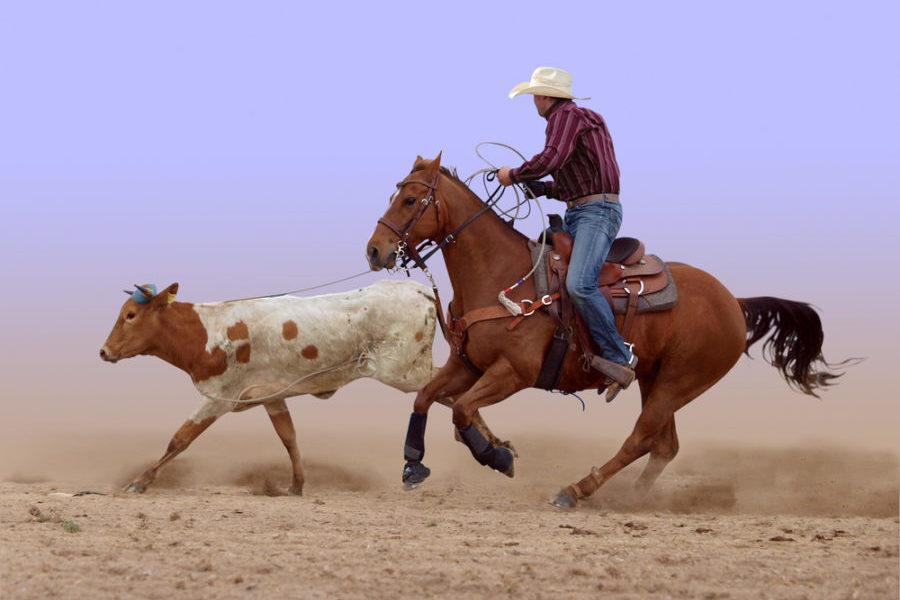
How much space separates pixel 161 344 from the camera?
11.7 m

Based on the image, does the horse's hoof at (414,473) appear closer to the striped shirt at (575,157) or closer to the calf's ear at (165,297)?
the striped shirt at (575,157)

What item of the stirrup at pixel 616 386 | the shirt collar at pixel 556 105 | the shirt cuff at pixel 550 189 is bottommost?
the stirrup at pixel 616 386

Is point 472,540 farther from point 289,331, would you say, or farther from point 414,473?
point 289,331

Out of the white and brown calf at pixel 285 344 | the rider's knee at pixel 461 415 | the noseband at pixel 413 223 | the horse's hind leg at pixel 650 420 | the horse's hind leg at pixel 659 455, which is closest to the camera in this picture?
the rider's knee at pixel 461 415

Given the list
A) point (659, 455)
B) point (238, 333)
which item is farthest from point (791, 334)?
point (238, 333)

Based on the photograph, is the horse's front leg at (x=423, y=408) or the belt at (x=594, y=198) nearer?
the horse's front leg at (x=423, y=408)

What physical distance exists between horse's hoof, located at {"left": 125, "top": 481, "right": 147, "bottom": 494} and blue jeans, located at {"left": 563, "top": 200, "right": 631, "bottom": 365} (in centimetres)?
470

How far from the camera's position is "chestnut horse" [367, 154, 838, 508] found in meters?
9.02

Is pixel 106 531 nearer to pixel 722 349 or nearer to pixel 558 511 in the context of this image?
pixel 558 511

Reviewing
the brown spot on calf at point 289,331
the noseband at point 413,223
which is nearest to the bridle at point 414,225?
the noseband at point 413,223

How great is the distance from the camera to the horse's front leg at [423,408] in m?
9.25

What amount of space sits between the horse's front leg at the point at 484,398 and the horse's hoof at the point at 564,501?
624mm

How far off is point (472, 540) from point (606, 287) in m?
2.80

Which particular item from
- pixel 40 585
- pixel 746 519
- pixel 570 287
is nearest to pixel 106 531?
pixel 40 585
